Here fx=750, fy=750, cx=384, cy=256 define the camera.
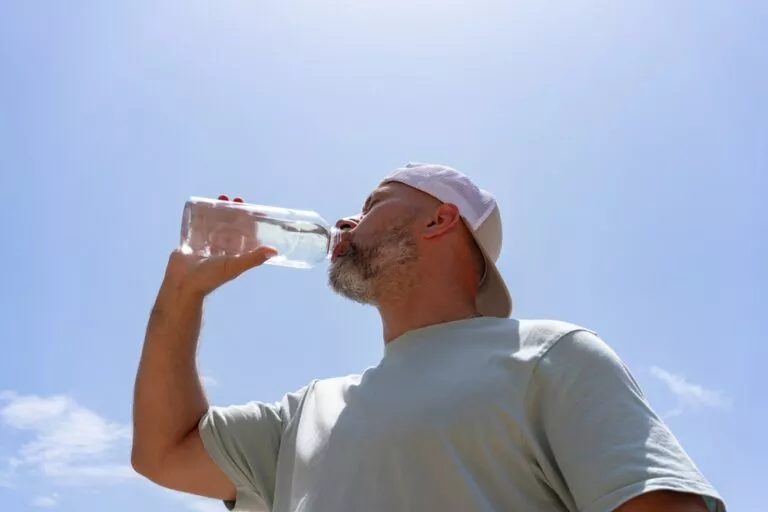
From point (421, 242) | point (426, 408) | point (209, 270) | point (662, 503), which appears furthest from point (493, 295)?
point (662, 503)

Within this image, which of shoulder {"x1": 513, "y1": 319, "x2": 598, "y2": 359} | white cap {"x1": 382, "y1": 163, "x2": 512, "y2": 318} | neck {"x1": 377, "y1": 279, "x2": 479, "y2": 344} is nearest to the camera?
shoulder {"x1": 513, "y1": 319, "x2": 598, "y2": 359}

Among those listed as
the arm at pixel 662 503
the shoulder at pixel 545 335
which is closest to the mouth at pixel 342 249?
the shoulder at pixel 545 335

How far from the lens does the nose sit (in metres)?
3.66

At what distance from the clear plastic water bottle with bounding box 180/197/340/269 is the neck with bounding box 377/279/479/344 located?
50 cm

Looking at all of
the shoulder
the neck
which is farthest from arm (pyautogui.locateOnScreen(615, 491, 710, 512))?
the neck

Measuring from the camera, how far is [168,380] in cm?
313

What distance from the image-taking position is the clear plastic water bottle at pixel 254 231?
376 centimetres

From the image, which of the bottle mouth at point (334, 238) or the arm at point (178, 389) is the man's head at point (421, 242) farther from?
the arm at point (178, 389)

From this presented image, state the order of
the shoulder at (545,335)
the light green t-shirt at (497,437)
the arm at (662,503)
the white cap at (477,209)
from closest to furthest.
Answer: the arm at (662,503) < the light green t-shirt at (497,437) < the shoulder at (545,335) < the white cap at (477,209)

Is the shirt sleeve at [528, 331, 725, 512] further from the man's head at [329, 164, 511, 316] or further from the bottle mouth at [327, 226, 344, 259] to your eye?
the bottle mouth at [327, 226, 344, 259]

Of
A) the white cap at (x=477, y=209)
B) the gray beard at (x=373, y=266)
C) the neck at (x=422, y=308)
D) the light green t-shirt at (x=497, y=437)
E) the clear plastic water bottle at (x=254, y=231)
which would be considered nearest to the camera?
the light green t-shirt at (x=497, y=437)

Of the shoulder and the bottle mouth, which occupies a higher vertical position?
the bottle mouth

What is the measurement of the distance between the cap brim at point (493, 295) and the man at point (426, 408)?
10mm

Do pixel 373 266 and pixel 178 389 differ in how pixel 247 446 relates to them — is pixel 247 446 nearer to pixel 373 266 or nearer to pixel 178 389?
pixel 178 389
